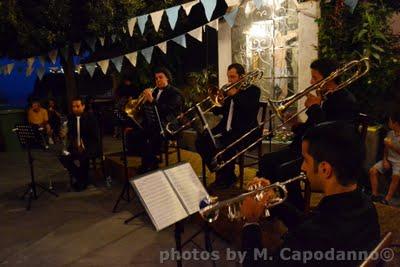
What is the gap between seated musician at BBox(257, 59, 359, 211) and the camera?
3.70m

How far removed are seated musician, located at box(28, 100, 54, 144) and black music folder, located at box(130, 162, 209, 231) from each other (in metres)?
8.80

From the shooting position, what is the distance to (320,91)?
3.87 metres

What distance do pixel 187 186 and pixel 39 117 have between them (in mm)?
9115

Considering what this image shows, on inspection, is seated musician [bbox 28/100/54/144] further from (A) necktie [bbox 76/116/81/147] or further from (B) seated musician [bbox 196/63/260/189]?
(B) seated musician [bbox 196/63/260/189]

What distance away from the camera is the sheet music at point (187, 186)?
113 inches

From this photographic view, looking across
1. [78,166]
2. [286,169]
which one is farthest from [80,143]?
[286,169]

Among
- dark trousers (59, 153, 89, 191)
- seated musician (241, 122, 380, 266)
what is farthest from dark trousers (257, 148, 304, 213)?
dark trousers (59, 153, 89, 191)

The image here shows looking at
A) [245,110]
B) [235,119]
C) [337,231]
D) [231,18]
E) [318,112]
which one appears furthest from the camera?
[231,18]

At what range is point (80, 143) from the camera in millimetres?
6699

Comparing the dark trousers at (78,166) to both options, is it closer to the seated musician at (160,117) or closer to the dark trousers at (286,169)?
the seated musician at (160,117)

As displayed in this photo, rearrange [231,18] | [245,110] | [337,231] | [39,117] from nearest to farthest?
[337,231], [245,110], [231,18], [39,117]

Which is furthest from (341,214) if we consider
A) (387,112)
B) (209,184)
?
(387,112)

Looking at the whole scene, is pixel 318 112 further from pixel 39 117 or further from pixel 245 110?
pixel 39 117

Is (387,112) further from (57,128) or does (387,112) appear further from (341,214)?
(57,128)
